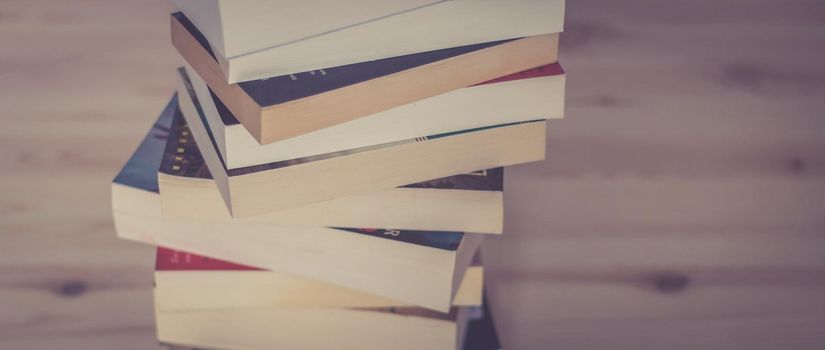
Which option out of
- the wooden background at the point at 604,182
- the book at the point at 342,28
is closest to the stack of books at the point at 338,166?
the book at the point at 342,28

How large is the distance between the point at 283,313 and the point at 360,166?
0.19 m

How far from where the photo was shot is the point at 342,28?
707 millimetres

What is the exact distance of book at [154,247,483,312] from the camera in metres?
0.84

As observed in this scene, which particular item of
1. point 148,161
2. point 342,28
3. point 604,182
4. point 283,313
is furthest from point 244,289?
point 604,182

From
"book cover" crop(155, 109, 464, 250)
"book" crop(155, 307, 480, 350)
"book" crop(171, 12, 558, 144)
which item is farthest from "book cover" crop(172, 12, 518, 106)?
"book" crop(155, 307, 480, 350)

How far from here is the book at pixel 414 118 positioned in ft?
2.38

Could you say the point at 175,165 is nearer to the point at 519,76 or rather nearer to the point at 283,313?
the point at 283,313

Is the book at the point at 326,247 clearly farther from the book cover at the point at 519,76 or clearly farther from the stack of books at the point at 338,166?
the book cover at the point at 519,76

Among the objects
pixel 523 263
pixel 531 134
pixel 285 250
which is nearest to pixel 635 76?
pixel 523 263

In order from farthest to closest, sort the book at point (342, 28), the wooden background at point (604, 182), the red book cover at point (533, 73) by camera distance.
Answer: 1. the wooden background at point (604, 182)
2. the red book cover at point (533, 73)
3. the book at point (342, 28)

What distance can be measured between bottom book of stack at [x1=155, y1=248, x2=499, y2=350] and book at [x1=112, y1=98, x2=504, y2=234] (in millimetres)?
65

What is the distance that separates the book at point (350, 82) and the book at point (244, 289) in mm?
186

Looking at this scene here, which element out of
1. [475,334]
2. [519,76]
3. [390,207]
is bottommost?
[475,334]

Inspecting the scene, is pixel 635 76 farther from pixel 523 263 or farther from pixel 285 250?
pixel 285 250
